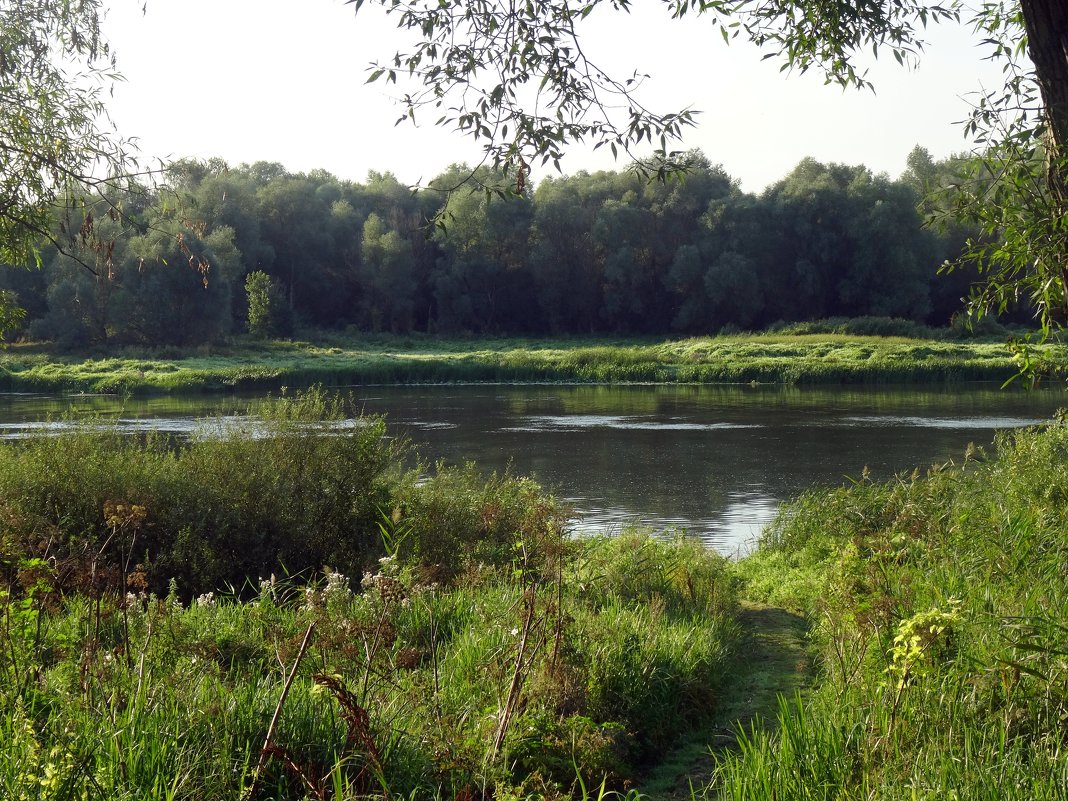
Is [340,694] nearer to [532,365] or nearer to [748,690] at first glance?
[748,690]

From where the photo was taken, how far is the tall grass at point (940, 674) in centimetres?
400

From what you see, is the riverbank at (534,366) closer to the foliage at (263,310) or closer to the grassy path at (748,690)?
the foliage at (263,310)

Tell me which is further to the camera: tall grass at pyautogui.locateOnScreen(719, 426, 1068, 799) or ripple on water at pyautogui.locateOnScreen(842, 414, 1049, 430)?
ripple on water at pyautogui.locateOnScreen(842, 414, 1049, 430)

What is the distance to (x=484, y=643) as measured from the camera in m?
6.06

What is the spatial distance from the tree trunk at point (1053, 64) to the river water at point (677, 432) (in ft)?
17.9

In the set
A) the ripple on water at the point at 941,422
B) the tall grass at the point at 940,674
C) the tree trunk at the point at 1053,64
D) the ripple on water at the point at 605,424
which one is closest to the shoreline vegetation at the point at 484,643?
the tall grass at the point at 940,674

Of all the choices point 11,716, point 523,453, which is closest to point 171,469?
point 11,716

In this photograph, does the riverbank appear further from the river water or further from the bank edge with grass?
the bank edge with grass

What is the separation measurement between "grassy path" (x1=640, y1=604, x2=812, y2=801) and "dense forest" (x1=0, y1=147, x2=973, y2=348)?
55.0 metres

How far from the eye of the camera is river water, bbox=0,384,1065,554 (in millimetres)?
17375

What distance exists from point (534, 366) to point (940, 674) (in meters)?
46.0

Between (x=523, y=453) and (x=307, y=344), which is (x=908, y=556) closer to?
(x=523, y=453)

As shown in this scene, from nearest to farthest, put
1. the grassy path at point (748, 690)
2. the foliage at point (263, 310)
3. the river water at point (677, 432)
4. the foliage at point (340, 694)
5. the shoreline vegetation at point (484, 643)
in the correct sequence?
1. the foliage at point (340, 694)
2. the shoreline vegetation at point (484, 643)
3. the grassy path at point (748, 690)
4. the river water at point (677, 432)
5. the foliage at point (263, 310)

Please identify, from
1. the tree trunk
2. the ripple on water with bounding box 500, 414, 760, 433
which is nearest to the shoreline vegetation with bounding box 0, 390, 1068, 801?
the tree trunk
